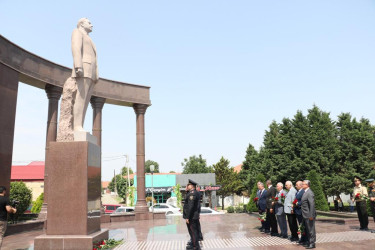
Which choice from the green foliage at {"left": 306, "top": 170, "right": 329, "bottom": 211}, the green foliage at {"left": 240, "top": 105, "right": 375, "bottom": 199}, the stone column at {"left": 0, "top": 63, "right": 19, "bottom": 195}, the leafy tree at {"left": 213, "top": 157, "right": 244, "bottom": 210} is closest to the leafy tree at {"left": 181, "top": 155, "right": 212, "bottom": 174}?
the leafy tree at {"left": 213, "top": 157, "right": 244, "bottom": 210}

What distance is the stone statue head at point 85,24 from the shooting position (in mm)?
8695

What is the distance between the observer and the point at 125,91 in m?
18.8

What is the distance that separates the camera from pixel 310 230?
7723mm

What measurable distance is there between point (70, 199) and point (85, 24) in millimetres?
4845

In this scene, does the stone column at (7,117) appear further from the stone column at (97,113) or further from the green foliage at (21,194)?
the stone column at (97,113)

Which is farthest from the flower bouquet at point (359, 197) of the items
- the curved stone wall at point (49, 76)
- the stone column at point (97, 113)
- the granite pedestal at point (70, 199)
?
the stone column at point (97, 113)

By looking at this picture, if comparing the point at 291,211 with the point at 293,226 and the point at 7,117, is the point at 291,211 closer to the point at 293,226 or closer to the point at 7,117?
the point at 293,226

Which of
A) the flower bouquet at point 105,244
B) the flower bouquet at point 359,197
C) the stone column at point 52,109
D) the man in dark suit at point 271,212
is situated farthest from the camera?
the stone column at point 52,109

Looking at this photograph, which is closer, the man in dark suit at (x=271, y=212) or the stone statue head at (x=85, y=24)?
the stone statue head at (x=85, y=24)

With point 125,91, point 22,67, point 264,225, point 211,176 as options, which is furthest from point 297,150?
point 22,67

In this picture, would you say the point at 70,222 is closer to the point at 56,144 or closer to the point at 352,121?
the point at 56,144

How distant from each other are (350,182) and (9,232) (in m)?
27.9

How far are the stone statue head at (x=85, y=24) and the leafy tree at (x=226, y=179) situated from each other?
40.1m

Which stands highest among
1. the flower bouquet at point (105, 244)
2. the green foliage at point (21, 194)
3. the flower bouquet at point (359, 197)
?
the green foliage at point (21, 194)
